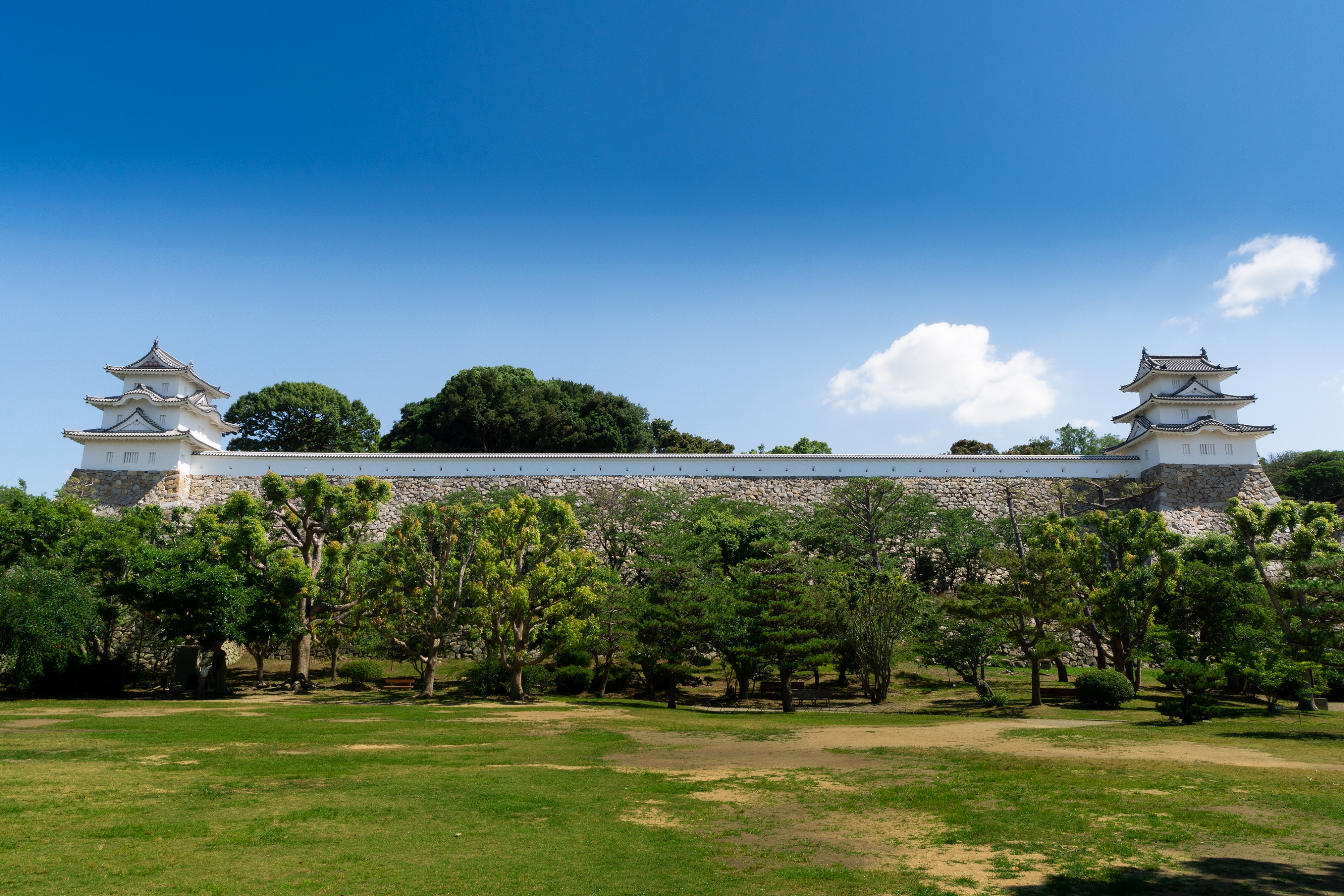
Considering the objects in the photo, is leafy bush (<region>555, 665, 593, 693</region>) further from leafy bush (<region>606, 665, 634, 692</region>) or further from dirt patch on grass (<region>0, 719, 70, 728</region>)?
dirt patch on grass (<region>0, 719, 70, 728</region>)

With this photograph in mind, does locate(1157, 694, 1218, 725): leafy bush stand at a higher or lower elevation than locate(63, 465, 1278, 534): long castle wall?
lower

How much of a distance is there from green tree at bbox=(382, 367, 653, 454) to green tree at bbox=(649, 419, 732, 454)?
2141 mm

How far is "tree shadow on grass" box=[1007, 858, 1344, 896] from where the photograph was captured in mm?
5219

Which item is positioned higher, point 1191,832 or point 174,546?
point 174,546

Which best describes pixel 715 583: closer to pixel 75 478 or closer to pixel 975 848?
pixel 975 848

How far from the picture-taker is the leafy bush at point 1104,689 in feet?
56.1

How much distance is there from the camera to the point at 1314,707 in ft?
53.3

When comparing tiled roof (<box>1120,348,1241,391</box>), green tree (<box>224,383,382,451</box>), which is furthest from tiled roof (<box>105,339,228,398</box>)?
tiled roof (<box>1120,348,1241,391</box>)

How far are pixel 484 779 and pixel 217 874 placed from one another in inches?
152

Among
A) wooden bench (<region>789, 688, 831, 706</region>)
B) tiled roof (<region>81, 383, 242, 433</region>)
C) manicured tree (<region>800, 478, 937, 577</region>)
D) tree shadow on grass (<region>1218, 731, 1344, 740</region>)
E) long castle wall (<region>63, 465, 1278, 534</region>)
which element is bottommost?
wooden bench (<region>789, 688, 831, 706</region>)

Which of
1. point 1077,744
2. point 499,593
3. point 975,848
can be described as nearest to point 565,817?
point 975,848

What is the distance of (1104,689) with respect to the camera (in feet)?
56.1

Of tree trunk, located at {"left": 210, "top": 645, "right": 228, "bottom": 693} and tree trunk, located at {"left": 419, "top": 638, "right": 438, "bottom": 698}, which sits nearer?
tree trunk, located at {"left": 210, "top": 645, "right": 228, "bottom": 693}

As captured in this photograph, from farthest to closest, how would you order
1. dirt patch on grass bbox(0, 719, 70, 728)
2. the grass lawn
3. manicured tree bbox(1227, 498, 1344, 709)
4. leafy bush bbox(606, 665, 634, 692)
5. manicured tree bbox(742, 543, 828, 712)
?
leafy bush bbox(606, 665, 634, 692) → manicured tree bbox(742, 543, 828, 712) → manicured tree bbox(1227, 498, 1344, 709) → dirt patch on grass bbox(0, 719, 70, 728) → the grass lawn
